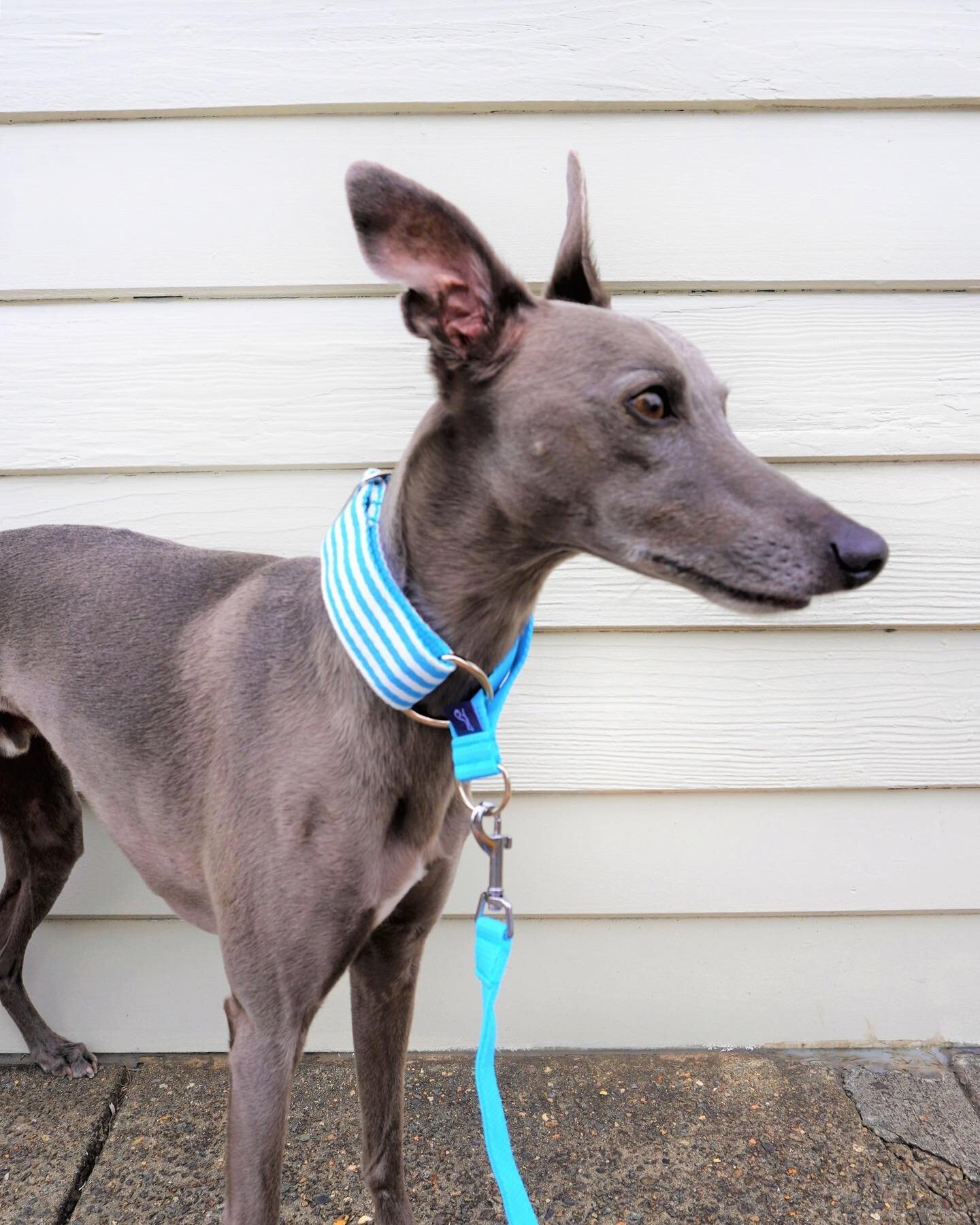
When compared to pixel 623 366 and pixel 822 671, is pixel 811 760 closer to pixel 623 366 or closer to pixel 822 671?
pixel 822 671

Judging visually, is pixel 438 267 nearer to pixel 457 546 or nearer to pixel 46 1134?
pixel 457 546

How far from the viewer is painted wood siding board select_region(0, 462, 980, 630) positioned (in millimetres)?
2381

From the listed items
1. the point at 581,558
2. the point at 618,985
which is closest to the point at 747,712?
the point at 581,558

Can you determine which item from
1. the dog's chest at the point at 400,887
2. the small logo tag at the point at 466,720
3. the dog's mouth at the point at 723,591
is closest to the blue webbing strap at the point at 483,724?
the small logo tag at the point at 466,720

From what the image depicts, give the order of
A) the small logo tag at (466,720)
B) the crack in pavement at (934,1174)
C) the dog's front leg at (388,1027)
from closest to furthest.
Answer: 1. the small logo tag at (466,720)
2. the dog's front leg at (388,1027)
3. the crack in pavement at (934,1174)

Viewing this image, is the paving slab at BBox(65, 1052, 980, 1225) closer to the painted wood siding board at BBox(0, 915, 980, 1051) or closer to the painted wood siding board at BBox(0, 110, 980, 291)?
the painted wood siding board at BBox(0, 915, 980, 1051)

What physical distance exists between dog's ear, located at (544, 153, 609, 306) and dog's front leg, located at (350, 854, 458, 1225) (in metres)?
1.03

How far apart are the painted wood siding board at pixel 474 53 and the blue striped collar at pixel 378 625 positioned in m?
1.27

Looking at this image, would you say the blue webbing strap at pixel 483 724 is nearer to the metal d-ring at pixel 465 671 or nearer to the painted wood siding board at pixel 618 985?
the metal d-ring at pixel 465 671

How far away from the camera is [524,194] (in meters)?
2.26

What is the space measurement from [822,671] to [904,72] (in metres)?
1.43

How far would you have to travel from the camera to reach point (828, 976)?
2639mm

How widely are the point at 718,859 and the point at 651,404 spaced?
1.59 metres

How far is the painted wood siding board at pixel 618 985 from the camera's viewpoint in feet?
8.57
